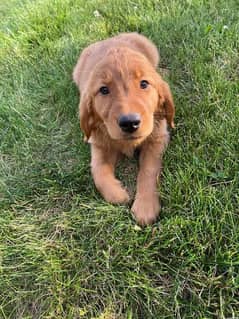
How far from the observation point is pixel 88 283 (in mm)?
2334

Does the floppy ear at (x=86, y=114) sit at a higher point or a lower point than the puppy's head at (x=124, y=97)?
lower

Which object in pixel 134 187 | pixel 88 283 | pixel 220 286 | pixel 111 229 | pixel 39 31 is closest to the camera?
pixel 220 286

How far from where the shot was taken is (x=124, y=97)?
2.49 m

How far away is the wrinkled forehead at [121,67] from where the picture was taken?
2.58m

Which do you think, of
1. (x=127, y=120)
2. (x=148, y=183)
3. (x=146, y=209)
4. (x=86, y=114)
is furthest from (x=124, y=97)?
(x=146, y=209)

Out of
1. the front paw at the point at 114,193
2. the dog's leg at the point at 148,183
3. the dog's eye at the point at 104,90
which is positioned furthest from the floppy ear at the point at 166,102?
the front paw at the point at 114,193

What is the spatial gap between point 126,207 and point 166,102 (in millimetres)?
766

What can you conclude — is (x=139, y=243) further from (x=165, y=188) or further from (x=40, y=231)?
(x=40, y=231)

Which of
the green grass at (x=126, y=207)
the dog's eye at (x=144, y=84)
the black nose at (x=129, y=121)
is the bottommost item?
the green grass at (x=126, y=207)

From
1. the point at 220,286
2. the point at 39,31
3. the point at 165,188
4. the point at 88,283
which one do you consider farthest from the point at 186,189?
the point at 39,31

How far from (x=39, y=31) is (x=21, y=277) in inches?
115

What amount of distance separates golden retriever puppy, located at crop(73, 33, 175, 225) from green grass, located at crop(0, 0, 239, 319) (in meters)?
0.09

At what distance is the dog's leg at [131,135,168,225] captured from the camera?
252 centimetres

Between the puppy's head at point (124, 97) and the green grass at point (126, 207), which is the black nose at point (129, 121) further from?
the green grass at point (126, 207)
